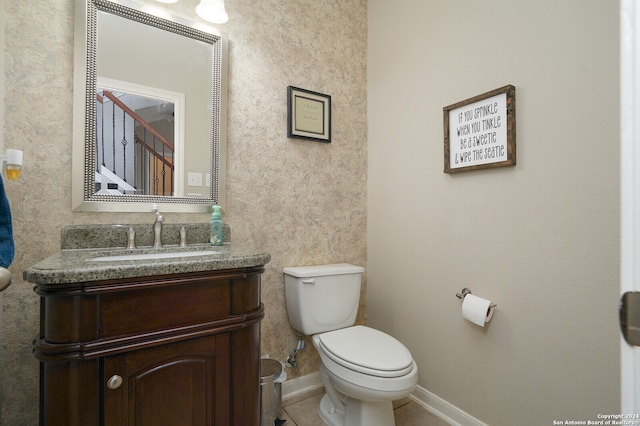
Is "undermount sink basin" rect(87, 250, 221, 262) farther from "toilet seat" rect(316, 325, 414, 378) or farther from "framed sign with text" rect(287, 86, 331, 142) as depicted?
"framed sign with text" rect(287, 86, 331, 142)

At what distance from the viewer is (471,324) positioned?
1.48m

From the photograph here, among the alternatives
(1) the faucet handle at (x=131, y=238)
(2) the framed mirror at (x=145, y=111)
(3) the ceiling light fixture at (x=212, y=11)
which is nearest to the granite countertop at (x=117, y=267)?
(1) the faucet handle at (x=131, y=238)

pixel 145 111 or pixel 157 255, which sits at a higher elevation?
pixel 145 111

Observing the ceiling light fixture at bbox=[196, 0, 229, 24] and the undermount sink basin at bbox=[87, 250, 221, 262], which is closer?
the undermount sink basin at bbox=[87, 250, 221, 262]

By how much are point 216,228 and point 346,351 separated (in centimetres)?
86

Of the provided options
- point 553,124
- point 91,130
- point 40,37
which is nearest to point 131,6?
point 40,37

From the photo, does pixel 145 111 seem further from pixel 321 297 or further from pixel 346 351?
pixel 346 351

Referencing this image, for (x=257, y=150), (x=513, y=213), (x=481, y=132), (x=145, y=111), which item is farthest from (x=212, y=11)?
(x=513, y=213)

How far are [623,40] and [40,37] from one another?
1.83 meters

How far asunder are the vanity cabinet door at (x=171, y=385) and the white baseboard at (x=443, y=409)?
3.82 feet

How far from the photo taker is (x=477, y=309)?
4.50 ft

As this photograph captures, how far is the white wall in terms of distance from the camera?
3.55 feet

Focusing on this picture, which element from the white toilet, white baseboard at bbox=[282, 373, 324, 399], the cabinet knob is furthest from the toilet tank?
the cabinet knob

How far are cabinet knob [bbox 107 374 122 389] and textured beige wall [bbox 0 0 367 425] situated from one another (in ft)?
2.11
